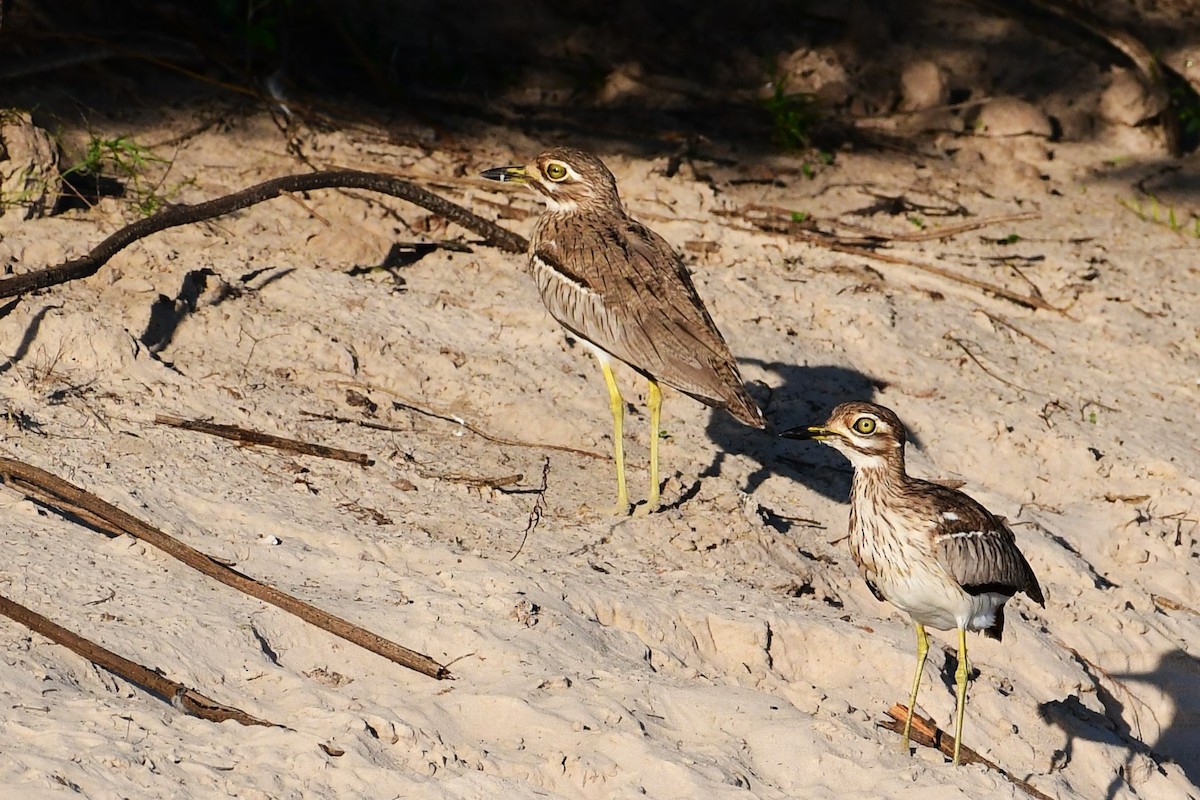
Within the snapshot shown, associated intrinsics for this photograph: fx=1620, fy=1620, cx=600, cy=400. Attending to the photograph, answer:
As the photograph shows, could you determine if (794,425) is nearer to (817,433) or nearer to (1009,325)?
(817,433)

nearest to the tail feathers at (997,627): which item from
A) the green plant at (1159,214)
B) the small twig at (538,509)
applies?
the small twig at (538,509)

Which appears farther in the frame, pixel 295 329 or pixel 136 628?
pixel 295 329

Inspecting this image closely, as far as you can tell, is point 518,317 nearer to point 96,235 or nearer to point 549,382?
point 549,382

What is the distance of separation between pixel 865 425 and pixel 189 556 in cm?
223

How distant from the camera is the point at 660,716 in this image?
485cm

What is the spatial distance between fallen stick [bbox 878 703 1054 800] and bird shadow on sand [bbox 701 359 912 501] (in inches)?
54.5

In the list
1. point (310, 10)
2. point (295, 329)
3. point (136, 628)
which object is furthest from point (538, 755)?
point (310, 10)

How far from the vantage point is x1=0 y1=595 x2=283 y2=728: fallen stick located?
4.36 meters

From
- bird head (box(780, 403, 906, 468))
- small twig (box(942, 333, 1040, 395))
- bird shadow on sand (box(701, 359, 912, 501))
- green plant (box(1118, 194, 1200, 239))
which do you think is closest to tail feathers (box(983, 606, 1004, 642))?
bird head (box(780, 403, 906, 468))

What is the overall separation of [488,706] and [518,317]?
9.27 ft

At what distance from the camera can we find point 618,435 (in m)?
6.18

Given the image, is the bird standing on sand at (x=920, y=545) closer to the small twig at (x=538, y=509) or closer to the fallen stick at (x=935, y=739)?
the fallen stick at (x=935, y=739)

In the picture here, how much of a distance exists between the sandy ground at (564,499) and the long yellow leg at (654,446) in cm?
10

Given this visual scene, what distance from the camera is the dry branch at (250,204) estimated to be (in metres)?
6.05
